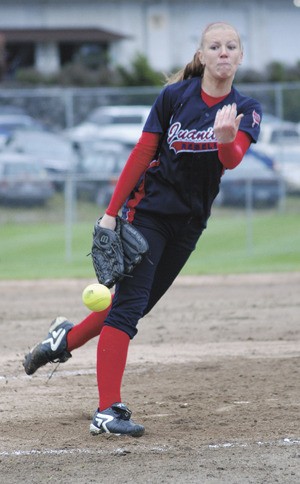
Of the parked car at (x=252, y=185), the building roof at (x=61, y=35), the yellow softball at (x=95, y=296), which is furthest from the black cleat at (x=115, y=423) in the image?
the building roof at (x=61, y=35)

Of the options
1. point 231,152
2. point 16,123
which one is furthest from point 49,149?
point 231,152

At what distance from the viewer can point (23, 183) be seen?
15828mm

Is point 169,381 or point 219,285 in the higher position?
point 169,381

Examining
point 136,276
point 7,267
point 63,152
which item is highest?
point 136,276

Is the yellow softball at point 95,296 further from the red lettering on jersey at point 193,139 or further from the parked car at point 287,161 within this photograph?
the parked car at point 287,161

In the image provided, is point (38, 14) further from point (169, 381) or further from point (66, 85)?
point (169, 381)

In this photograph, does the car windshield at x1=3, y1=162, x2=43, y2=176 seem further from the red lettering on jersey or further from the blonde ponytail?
the red lettering on jersey

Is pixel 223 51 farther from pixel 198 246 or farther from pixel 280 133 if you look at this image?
pixel 280 133

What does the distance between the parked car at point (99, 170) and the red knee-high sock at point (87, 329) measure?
33.5 feet

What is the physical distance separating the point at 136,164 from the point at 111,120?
506 inches

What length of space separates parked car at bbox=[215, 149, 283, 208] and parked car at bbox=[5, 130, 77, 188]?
2564 millimetres

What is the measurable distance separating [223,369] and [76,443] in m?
1.94

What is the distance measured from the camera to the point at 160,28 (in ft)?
123

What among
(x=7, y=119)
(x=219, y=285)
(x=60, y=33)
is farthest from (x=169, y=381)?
(x=60, y=33)
